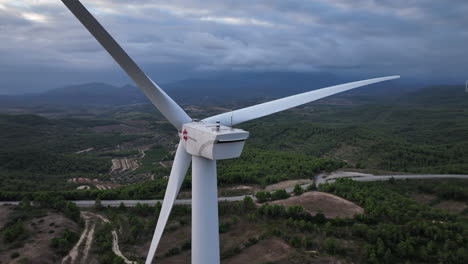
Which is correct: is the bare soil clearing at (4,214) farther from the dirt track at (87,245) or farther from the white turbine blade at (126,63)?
Answer: the white turbine blade at (126,63)

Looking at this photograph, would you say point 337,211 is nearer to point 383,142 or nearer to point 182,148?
point 182,148

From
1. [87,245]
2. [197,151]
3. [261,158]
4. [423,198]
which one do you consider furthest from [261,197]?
[261,158]

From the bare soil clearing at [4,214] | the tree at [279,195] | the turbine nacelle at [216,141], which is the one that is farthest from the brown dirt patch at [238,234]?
the bare soil clearing at [4,214]

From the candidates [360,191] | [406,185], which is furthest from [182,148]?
[406,185]

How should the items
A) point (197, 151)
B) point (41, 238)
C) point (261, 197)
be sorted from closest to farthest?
point (197, 151), point (41, 238), point (261, 197)

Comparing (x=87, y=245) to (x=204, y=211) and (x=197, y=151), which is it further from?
(x=197, y=151)

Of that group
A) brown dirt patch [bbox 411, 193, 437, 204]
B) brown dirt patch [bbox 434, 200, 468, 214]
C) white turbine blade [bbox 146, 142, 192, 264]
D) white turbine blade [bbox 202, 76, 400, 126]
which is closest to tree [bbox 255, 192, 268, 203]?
brown dirt patch [bbox 411, 193, 437, 204]
